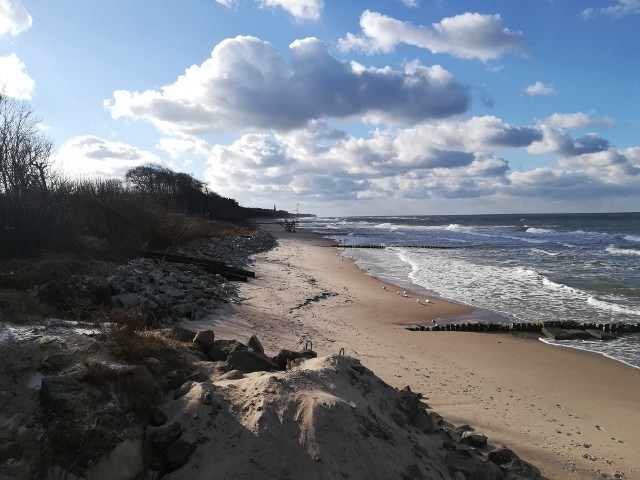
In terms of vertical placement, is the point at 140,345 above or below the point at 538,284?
above

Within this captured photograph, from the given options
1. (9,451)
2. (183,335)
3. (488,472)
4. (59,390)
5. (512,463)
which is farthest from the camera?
(183,335)

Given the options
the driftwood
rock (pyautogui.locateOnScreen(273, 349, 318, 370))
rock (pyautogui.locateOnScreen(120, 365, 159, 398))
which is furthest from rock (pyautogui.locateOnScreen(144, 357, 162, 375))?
the driftwood

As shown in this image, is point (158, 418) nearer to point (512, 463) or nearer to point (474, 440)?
point (474, 440)

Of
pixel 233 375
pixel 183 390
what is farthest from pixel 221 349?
pixel 183 390

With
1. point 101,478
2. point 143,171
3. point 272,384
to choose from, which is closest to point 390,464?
point 272,384

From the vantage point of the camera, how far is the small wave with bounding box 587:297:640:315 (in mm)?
13586

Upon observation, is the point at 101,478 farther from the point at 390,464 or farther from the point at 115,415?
the point at 390,464

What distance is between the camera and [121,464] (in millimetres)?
3703

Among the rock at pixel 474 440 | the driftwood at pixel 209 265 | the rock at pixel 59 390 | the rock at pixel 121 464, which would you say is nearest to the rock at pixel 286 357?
the rock at pixel 474 440

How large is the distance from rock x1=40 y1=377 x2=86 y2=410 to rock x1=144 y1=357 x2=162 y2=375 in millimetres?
731

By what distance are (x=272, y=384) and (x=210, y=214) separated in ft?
192

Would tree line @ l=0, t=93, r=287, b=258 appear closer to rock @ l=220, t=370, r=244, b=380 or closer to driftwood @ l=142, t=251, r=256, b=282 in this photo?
driftwood @ l=142, t=251, r=256, b=282

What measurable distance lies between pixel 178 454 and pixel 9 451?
51.8 inches

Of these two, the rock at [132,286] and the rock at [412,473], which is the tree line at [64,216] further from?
the rock at [412,473]
